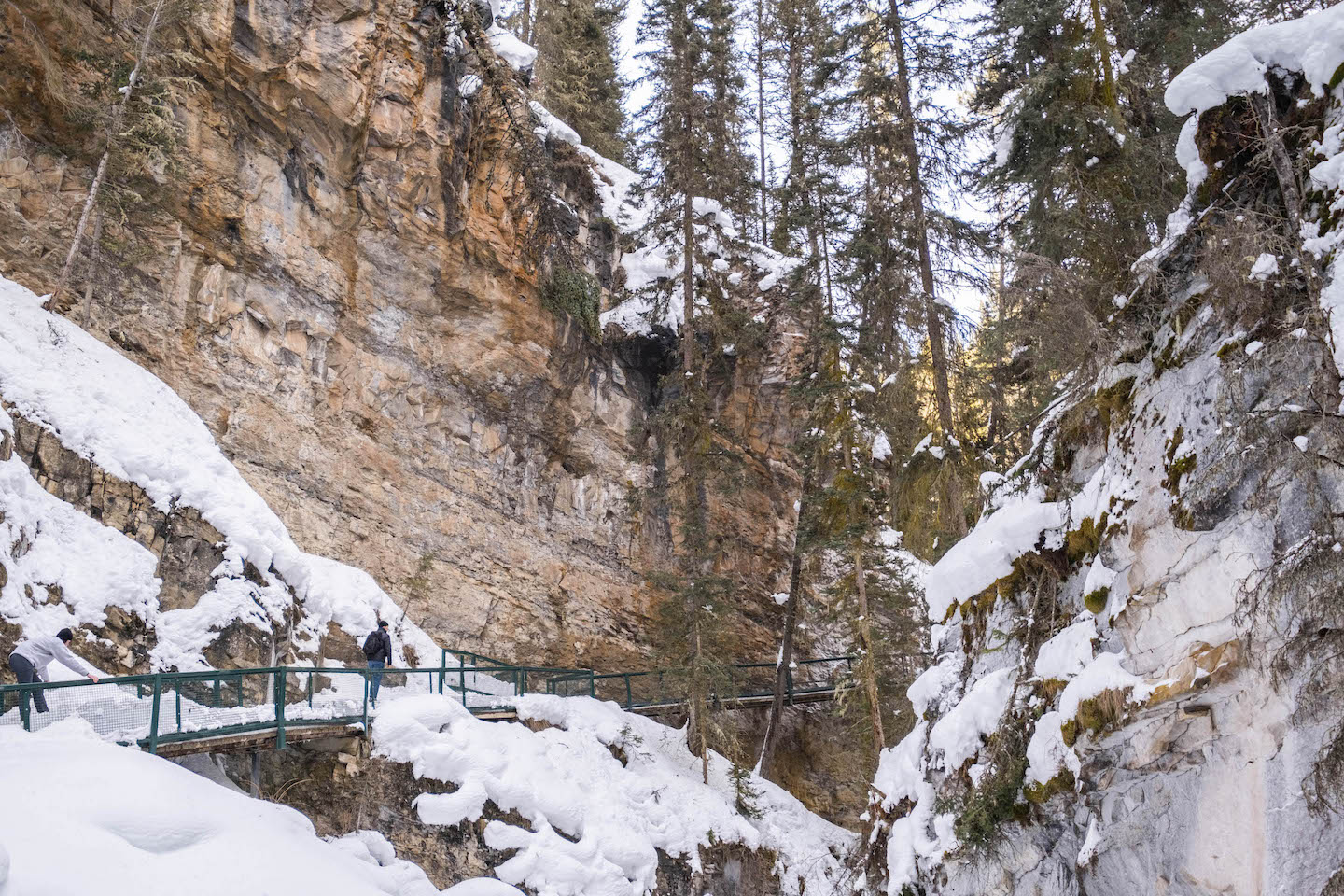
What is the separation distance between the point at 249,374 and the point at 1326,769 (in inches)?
742

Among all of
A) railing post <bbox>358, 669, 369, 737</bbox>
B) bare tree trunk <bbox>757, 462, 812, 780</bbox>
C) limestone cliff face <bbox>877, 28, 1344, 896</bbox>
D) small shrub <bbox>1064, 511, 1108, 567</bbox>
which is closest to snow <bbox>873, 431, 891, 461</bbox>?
bare tree trunk <bbox>757, 462, 812, 780</bbox>

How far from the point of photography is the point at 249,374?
1836cm

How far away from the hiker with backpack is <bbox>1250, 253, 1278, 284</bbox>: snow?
11562 millimetres

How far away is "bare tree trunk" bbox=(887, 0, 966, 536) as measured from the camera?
12445 millimetres

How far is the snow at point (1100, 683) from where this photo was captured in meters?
6.26

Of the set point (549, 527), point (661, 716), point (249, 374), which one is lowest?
point (661, 716)

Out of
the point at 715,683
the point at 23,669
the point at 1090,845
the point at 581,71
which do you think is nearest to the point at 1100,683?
the point at 1090,845

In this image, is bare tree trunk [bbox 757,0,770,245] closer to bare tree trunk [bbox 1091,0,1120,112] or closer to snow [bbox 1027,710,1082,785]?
bare tree trunk [bbox 1091,0,1120,112]

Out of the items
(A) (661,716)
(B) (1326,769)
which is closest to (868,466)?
(A) (661,716)

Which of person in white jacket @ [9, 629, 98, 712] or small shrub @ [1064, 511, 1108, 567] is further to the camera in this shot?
person in white jacket @ [9, 629, 98, 712]

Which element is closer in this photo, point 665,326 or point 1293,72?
point 1293,72

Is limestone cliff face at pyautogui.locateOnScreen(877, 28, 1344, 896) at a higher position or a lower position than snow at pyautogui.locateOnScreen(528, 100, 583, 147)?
lower

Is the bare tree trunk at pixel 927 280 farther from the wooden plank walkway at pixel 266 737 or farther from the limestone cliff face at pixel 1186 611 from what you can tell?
the wooden plank walkway at pixel 266 737

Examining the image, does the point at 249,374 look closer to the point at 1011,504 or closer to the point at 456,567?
the point at 456,567
